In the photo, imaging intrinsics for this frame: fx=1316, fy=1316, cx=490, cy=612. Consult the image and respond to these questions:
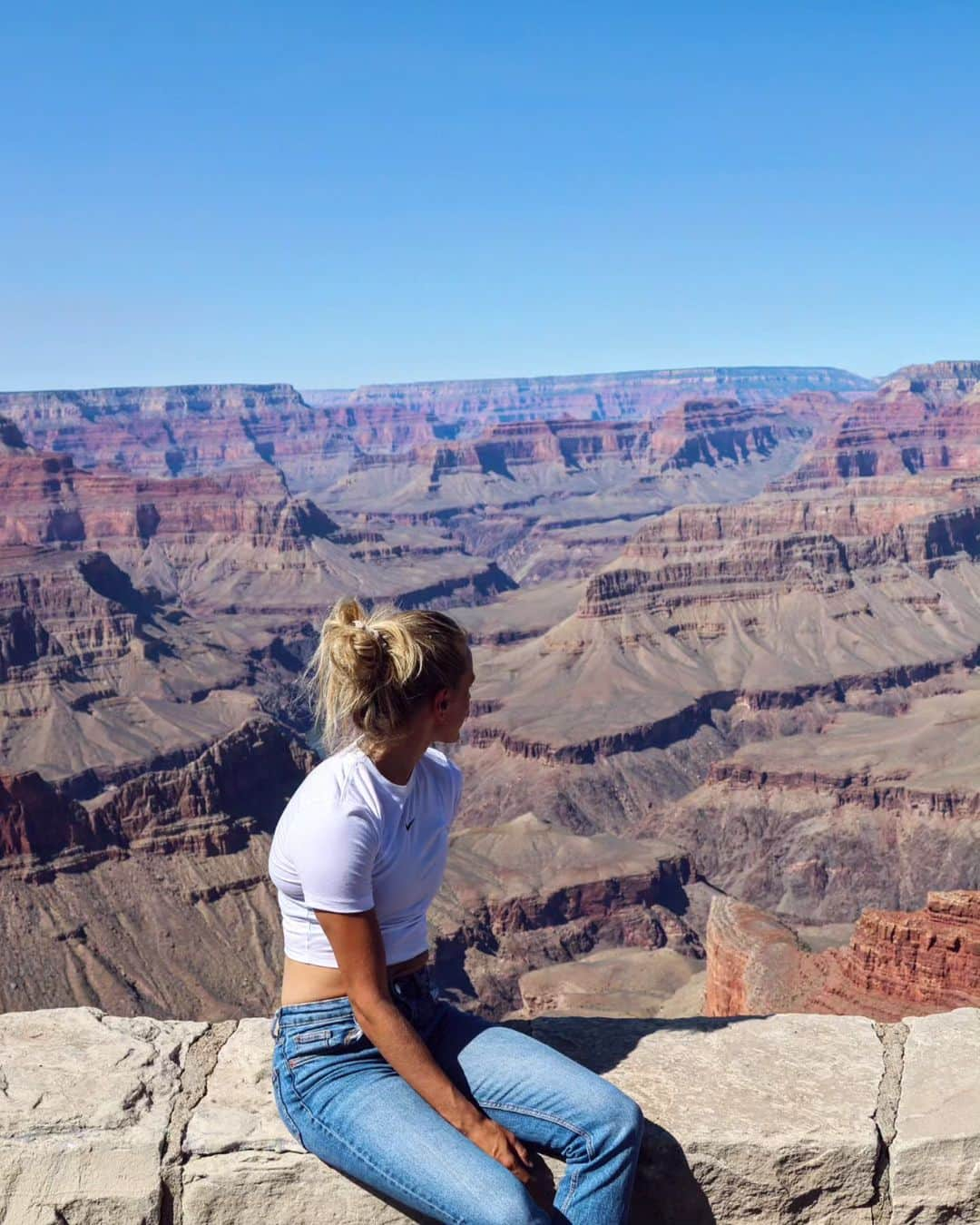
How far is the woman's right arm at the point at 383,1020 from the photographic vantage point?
738 centimetres

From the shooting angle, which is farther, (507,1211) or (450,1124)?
(450,1124)

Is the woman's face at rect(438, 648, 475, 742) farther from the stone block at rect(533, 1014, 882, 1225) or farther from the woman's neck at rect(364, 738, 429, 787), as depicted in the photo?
the stone block at rect(533, 1014, 882, 1225)

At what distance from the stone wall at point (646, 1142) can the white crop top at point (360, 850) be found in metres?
1.13

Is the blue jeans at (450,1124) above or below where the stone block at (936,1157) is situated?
above

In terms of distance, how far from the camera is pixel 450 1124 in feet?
24.1

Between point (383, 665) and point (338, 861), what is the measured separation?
1.15 m

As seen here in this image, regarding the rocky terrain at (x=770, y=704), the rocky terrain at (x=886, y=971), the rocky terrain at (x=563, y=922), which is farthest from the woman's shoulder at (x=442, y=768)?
the rocky terrain at (x=770, y=704)

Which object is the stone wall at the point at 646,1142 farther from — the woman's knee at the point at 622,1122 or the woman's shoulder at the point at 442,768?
the woman's shoulder at the point at 442,768

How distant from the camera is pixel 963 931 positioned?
3466 cm

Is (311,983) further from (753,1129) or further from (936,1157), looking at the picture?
(936,1157)

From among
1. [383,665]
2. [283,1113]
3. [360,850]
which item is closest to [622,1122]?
[283,1113]

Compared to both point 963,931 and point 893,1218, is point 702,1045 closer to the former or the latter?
point 893,1218

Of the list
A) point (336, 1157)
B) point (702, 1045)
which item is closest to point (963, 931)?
point (702, 1045)

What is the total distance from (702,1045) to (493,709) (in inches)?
5032
